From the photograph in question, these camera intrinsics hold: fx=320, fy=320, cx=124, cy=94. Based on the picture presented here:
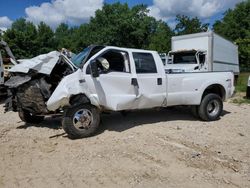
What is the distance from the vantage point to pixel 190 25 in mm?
37844

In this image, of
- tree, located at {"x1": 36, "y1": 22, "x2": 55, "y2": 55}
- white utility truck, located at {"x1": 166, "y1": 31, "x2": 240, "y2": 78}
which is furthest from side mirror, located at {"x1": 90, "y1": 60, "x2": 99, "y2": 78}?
tree, located at {"x1": 36, "y1": 22, "x2": 55, "y2": 55}

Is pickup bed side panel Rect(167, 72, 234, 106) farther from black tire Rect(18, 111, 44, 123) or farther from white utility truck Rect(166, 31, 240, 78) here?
white utility truck Rect(166, 31, 240, 78)

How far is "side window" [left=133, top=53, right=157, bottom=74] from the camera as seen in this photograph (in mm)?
7734

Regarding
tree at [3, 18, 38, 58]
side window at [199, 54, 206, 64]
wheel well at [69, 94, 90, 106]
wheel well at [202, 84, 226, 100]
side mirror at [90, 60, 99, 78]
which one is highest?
tree at [3, 18, 38, 58]

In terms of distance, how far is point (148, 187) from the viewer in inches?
179

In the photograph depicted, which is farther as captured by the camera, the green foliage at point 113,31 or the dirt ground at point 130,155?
the green foliage at point 113,31

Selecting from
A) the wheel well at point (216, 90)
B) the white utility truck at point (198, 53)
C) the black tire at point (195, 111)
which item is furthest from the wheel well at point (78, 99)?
the white utility truck at point (198, 53)

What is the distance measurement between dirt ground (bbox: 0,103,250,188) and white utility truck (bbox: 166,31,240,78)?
21.7ft

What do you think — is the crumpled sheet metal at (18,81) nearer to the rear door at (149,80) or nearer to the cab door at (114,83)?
the cab door at (114,83)

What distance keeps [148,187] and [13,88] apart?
409cm

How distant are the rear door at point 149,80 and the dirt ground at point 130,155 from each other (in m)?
0.67

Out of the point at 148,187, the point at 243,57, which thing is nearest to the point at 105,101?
the point at 148,187

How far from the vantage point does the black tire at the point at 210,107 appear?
8781 mm

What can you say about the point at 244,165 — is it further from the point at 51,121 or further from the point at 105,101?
the point at 51,121
